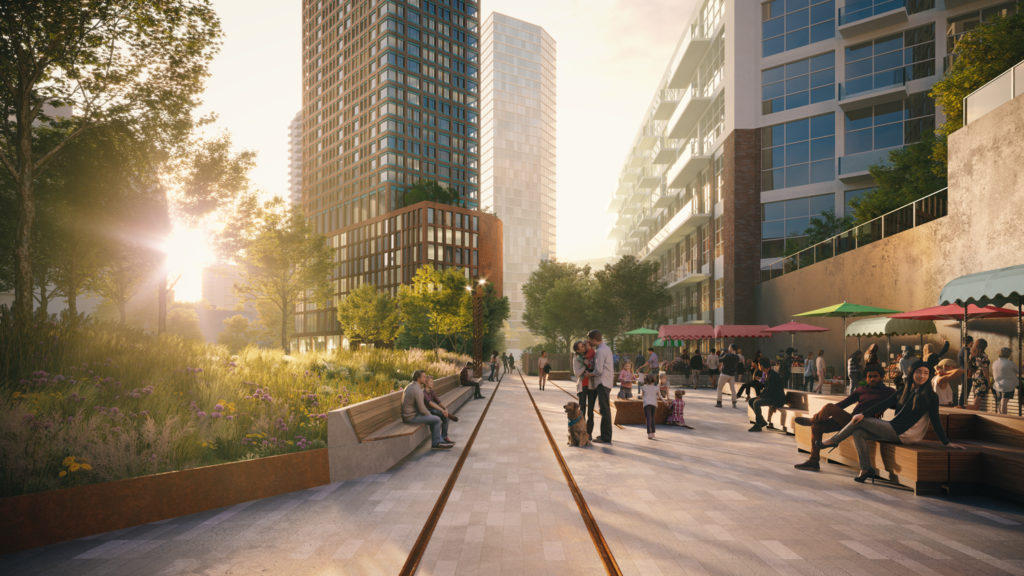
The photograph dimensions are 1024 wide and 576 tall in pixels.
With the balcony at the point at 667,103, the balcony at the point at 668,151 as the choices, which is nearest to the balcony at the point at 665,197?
the balcony at the point at 668,151

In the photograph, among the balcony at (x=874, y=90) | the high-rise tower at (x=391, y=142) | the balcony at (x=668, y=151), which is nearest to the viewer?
the balcony at (x=874, y=90)

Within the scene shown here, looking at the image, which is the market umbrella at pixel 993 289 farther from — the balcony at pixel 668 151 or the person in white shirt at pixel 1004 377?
the balcony at pixel 668 151

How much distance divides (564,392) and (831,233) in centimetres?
1776

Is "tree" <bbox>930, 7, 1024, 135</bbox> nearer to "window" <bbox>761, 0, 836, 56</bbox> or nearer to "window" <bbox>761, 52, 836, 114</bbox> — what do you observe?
"window" <bbox>761, 52, 836, 114</bbox>

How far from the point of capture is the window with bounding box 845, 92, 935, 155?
28859 millimetres

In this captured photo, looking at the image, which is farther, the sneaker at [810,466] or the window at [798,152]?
the window at [798,152]

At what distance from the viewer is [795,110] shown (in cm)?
3191

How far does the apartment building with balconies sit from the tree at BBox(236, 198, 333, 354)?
28.3 metres

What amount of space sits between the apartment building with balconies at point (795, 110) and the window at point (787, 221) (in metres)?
0.06

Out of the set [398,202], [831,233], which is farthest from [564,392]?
[398,202]

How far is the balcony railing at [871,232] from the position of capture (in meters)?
17.2

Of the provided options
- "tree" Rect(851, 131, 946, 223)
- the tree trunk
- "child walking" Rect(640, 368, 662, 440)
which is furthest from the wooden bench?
"tree" Rect(851, 131, 946, 223)

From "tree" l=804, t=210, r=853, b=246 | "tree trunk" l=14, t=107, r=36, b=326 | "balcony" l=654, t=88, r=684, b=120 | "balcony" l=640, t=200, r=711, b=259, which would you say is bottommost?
"tree trunk" l=14, t=107, r=36, b=326

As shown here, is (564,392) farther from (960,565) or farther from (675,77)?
(675,77)
